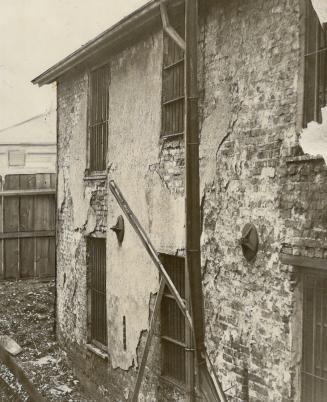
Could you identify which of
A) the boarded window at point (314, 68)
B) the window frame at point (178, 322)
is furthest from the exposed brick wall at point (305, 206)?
the window frame at point (178, 322)

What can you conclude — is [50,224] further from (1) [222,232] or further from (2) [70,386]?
(1) [222,232]

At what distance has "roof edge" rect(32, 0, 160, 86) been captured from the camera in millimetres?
6309

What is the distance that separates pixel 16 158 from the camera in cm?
2597

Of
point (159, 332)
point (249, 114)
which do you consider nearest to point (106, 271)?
point (159, 332)

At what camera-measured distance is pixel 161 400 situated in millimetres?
6805

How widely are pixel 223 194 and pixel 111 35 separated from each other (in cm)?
308

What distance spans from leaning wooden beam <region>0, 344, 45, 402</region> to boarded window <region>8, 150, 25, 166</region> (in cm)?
1757

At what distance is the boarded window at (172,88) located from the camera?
6.34m

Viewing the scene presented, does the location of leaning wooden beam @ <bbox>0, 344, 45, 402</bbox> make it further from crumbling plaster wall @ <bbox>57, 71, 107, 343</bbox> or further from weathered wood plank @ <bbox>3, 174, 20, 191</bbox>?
weathered wood plank @ <bbox>3, 174, 20, 191</bbox>

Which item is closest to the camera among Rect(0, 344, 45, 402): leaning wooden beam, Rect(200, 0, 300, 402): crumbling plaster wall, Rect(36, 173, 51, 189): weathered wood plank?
Rect(200, 0, 300, 402): crumbling plaster wall

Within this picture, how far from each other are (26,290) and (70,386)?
396cm

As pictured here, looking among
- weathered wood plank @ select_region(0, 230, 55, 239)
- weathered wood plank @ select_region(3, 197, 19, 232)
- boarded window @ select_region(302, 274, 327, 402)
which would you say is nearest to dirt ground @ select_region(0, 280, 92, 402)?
weathered wood plank @ select_region(0, 230, 55, 239)

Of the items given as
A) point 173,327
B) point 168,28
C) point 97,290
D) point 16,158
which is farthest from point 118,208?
point 16,158

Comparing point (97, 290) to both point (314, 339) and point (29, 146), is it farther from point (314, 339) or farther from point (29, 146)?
point (29, 146)
